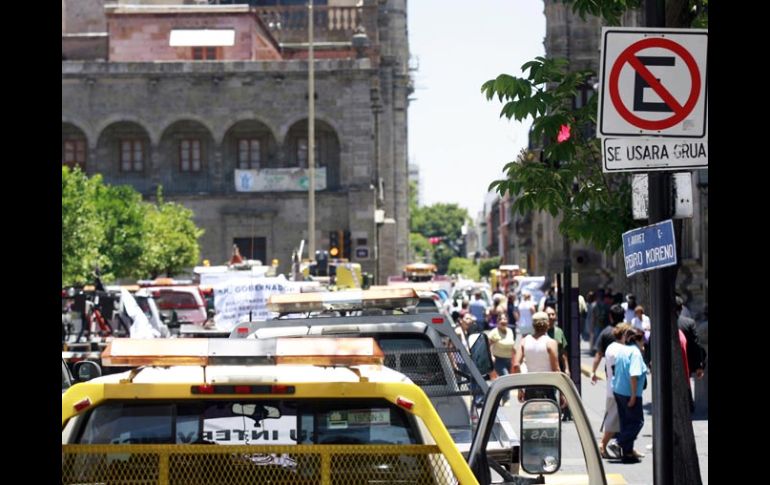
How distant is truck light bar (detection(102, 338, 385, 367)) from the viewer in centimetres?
645

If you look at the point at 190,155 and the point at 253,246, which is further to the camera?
the point at 190,155

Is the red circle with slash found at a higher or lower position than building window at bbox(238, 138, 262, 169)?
lower

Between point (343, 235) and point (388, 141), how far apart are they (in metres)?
13.0

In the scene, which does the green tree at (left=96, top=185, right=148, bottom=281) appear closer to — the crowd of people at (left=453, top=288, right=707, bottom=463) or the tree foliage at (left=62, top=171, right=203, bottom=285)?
the tree foliage at (left=62, top=171, right=203, bottom=285)

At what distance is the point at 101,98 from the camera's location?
69.4 meters

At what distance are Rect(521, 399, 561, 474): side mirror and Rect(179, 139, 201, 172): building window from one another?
64298mm

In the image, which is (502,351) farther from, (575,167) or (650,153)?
(650,153)

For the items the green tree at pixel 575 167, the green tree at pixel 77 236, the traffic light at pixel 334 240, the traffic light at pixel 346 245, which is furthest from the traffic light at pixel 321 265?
the green tree at pixel 575 167

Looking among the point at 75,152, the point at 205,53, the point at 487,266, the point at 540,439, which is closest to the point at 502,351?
the point at 540,439

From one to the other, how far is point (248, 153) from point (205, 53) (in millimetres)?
5007

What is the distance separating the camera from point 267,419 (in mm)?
6422

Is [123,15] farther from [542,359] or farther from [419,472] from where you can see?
[419,472]

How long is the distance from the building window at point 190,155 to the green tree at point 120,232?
1223 cm

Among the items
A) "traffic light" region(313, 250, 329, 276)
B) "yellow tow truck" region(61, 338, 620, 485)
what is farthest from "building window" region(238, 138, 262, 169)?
"yellow tow truck" region(61, 338, 620, 485)
